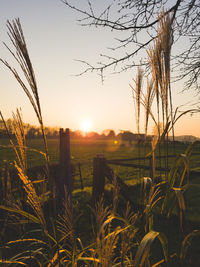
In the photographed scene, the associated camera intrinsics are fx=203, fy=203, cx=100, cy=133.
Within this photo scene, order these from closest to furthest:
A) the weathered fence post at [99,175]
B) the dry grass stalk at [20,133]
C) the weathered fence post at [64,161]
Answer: the dry grass stalk at [20,133]
the weathered fence post at [64,161]
the weathered fence post at [99,175]

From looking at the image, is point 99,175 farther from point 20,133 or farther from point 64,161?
point 20,133

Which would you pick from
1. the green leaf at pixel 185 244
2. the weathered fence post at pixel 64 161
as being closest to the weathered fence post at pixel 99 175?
the weathered fence post at pixel 64 161

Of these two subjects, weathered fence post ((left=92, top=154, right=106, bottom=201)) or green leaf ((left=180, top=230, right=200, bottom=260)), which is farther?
weathered fence post ((left=92, top=154, right=106, bottom=201))

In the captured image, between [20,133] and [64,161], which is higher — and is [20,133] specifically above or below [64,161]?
above

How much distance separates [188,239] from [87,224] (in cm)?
293

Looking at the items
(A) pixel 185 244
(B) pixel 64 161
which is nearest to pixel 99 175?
(B) pixel 64 161

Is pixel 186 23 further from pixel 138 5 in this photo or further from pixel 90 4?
pixel 90 4

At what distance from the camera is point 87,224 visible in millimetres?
3863

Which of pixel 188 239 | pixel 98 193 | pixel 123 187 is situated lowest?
pixel 98 193

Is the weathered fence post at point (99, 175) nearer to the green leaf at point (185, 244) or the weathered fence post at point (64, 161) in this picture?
the weathered fence post at point (64, 161)

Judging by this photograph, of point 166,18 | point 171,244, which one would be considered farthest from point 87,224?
point 166,18

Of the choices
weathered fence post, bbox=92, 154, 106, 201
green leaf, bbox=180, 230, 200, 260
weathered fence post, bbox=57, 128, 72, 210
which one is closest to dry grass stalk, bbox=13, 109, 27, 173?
green leaf, bbox=180, 230, 200, 260

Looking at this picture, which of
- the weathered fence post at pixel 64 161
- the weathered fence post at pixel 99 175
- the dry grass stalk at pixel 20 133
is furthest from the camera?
the weathered fence post at pixel 99 175

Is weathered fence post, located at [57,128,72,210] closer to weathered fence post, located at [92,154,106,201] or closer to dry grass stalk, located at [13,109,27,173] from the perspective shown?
weathered fence post, located at [92,154,106,201]
